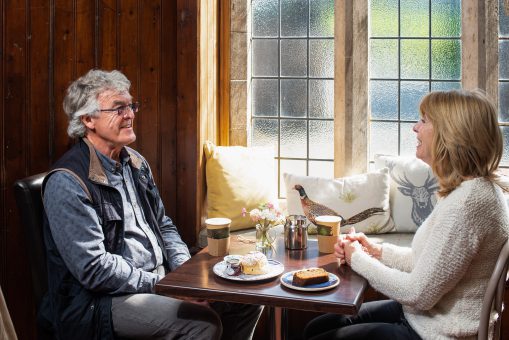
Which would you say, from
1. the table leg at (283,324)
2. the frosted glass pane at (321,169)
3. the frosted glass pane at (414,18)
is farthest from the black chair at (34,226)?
the frosted glass pane at (414,18)

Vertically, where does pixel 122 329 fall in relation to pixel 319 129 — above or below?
below

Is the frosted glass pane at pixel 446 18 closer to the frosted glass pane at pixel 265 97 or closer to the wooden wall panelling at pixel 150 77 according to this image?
the frosted glass pane at pixel 265 97

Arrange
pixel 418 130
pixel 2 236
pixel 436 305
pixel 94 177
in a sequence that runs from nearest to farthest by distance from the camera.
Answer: pixel 436 305, pixel 418 130, pixel 94 177, pixel 2 236

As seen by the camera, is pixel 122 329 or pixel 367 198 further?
pixel 367 198

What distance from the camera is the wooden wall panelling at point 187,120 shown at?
124 inches

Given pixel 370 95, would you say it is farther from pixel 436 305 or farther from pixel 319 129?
pixel 436 305

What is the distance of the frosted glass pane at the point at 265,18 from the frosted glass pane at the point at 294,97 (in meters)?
0.31

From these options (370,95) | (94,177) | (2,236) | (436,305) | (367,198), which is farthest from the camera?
(370,95)

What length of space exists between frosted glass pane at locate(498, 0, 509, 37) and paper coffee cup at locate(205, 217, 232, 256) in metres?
2.03

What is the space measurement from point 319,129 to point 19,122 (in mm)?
1707

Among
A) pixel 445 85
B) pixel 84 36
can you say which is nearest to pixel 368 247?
pixel 445 85

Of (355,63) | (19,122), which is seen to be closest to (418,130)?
(355,63)

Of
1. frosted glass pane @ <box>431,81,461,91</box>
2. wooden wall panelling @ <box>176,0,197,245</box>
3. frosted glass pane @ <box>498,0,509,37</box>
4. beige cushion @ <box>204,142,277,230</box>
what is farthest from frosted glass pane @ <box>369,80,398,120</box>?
wooden wall panelling @ <box>176,0,197,245</box>

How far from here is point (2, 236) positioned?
301 cm
